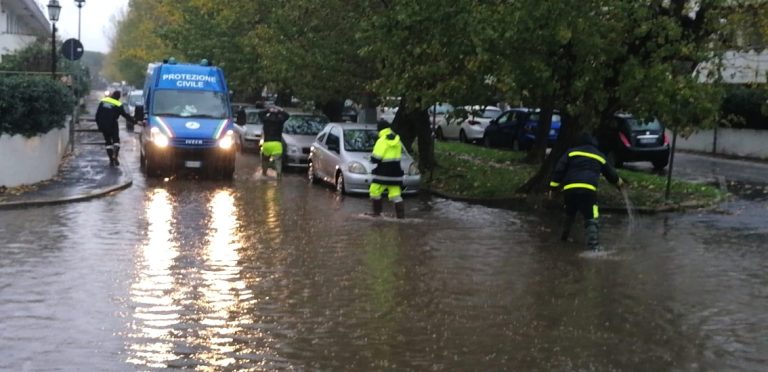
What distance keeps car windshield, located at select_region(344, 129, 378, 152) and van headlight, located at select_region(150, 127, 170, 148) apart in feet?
12.7

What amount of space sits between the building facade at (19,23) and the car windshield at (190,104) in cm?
1136

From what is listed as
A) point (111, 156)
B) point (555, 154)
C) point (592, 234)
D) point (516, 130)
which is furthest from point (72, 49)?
point (592, 234)

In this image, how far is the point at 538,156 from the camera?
2455 cm

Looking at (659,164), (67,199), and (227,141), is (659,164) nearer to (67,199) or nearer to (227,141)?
(227,141)

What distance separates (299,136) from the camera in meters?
24.1

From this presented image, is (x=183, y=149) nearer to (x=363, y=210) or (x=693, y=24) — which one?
(x=363, y=210)

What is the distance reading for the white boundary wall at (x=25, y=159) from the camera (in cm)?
1620

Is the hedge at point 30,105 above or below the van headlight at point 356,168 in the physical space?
above

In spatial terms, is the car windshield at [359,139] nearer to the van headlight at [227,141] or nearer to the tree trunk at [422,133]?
the tree trunk at [422,133]

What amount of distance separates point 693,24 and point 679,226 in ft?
11.8

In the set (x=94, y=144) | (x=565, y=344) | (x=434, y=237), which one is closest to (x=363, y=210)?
(x=434, y=237)

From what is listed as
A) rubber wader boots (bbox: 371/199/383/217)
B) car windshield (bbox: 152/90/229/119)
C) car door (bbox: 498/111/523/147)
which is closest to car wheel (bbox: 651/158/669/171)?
car door (bbox: 498/111/523/147)

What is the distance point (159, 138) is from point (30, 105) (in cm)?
371

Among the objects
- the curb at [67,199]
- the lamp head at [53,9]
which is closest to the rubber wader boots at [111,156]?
the curb at [67,199]
